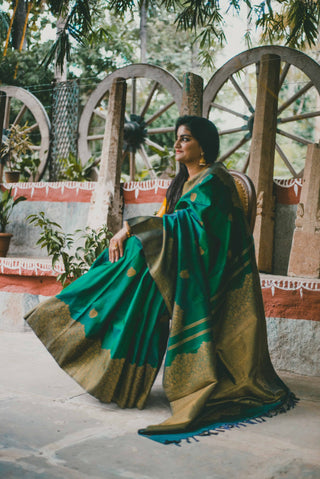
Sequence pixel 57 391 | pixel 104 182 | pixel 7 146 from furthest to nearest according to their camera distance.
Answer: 1. pixel 7 146
2. pixel 104 182
3. pixel 57 391

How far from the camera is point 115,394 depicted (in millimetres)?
2459

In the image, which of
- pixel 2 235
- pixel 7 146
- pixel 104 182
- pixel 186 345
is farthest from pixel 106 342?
pixel 7 146

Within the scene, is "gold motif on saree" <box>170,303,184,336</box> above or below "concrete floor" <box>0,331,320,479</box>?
above

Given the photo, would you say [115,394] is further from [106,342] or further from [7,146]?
[7,146]

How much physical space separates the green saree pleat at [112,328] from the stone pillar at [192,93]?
2.17 m

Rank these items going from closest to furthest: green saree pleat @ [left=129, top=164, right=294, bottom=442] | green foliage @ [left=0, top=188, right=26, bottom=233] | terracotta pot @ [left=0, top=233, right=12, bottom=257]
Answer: green saree pleat @ [left=129, top=164, right=294, bottom=442], terracotta pot @ [left=0, top=233, right=12, bottom=257], green foliage @ [left=0, top=188, right=26, bottom=233]

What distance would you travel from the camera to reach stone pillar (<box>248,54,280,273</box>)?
160 inches

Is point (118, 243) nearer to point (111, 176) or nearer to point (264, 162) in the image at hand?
point (264, 162)

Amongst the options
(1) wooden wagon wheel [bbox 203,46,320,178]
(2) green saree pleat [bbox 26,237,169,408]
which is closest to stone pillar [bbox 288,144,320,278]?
(2) green saree pleat [bbox 26,237,169,408]

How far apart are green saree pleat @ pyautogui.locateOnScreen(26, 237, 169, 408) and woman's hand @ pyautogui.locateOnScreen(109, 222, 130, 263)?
1.2 inches

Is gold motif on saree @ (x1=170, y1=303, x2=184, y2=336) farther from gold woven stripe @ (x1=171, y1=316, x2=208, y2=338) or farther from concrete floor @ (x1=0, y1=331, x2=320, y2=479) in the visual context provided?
concrete floor @ (x1=0, y1=331, x2=320, y2=479)

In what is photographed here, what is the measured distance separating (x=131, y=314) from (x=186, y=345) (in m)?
0.28

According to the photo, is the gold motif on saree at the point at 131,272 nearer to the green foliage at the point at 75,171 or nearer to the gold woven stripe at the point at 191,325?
the gold woven stripe at the point at 191,325

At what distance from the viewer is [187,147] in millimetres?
2674
